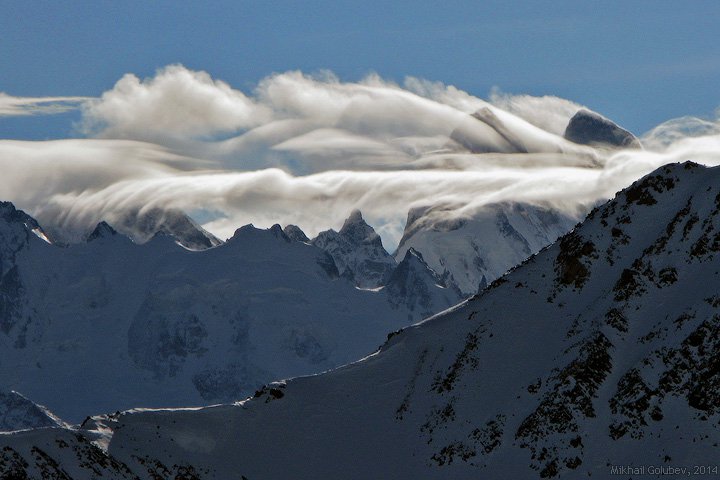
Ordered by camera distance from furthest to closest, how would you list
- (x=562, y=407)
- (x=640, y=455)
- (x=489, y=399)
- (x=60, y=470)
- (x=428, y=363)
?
1. (x=428, y=363)
2. (x=489, y=399)
3. (x=562, y=407)
4. (x=640, y=455)
5. (x=60, y=470)

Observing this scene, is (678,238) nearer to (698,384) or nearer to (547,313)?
(547,313)

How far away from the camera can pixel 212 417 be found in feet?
559

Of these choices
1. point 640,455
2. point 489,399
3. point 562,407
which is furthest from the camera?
point 489,399

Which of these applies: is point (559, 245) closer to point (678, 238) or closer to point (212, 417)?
point (678, 238)

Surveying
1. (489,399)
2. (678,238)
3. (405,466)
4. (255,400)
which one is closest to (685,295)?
(678,238)

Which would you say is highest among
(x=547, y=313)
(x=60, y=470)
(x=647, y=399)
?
(x=547, y=313)

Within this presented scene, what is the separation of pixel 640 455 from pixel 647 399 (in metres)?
7.79

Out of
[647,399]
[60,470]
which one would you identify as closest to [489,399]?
[647,399]

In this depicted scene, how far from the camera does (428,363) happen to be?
177500mm

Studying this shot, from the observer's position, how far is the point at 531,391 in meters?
158

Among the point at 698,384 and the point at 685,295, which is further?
the point at 685,295

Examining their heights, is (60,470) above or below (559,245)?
below

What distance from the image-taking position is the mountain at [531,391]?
143125 millimetres

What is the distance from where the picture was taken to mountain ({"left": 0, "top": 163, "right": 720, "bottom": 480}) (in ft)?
470
